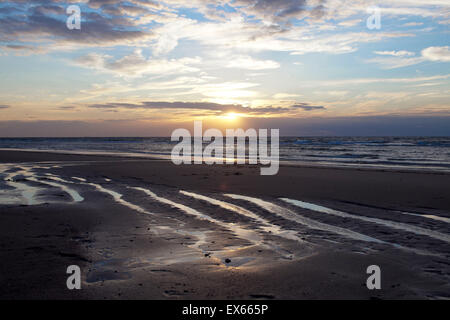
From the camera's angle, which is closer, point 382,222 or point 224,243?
point 224,243

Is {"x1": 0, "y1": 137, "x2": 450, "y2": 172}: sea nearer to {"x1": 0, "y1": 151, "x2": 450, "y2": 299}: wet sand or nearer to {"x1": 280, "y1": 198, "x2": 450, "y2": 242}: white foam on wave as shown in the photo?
{"x1": 0, "y1": 151, "x2": 450, "y2": 299}: wet sand

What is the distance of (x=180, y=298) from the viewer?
13.1 feet

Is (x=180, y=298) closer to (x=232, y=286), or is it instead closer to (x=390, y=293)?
(x=232, y=286)

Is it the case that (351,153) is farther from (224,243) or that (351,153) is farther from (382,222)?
(224,243)

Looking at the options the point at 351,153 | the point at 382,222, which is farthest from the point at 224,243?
the point at 351,153

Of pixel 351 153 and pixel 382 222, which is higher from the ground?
pixel 351 153

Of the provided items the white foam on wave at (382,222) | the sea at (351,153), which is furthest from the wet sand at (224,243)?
the sea at (351,153)

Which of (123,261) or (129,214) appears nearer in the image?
(123,261)

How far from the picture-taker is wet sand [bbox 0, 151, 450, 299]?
168 inches

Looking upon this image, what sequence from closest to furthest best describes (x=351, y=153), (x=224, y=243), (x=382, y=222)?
(x=224, y=243) → (x=382, y=222) → (x=351, y=153)

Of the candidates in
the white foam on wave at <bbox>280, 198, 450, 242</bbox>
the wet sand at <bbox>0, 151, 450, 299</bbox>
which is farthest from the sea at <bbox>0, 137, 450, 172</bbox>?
the white foam on wave at <bbox>280, 198, 450, 242</bbox>

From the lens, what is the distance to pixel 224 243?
6.24m
